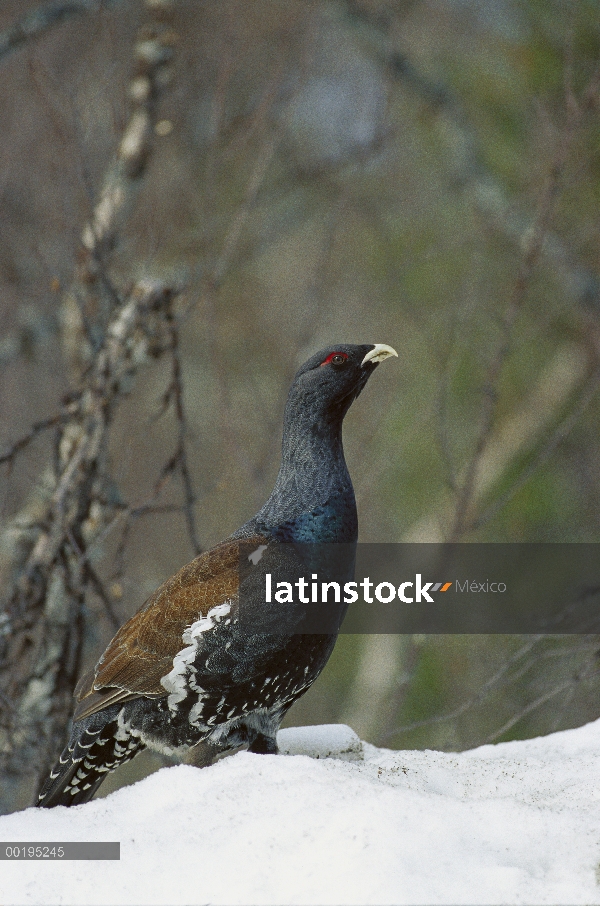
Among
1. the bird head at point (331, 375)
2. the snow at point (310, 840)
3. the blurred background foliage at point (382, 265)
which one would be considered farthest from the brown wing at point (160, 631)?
the blurred background foliage at point (382, 265)

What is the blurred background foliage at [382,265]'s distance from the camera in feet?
17.5

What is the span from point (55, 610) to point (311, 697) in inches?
199

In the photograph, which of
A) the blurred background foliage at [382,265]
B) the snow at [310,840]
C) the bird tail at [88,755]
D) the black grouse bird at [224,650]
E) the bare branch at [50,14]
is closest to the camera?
the snow at [310,840]

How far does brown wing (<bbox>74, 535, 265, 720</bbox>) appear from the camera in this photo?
2.42m

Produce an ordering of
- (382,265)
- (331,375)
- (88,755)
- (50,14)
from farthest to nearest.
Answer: (382,265) < (50,14) < (331,375) < (88,755)

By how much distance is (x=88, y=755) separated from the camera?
2490 millimetres

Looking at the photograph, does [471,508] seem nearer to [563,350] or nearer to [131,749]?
[563,350]

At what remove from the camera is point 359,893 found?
1.75 m

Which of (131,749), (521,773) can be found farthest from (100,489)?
(521,773)

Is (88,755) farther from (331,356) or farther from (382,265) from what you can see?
(382,265)

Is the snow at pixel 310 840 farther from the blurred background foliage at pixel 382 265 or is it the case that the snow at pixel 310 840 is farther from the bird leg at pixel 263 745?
the blurred background foliage at pixel 382 265

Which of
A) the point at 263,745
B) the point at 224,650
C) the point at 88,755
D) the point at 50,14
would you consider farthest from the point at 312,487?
the point at 50,14

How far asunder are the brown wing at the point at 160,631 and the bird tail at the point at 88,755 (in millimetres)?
43

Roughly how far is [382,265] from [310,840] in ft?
22.4
